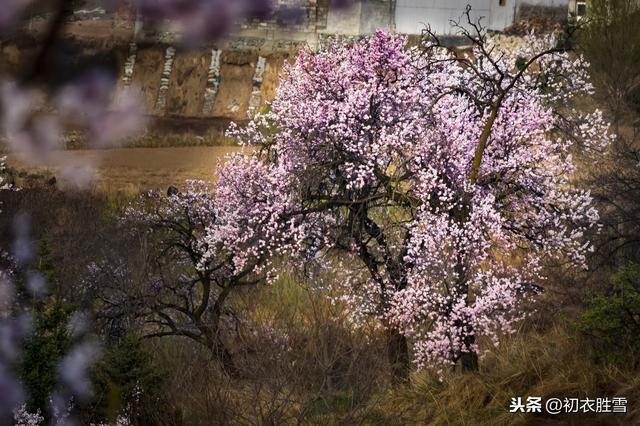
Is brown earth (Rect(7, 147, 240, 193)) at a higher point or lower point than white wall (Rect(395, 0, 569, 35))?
lower

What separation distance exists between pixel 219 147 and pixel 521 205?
22.7 m

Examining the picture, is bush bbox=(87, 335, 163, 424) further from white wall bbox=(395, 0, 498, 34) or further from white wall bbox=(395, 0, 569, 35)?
white wall bbox=(395, 0, 498, 34)

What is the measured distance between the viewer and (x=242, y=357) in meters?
9.15

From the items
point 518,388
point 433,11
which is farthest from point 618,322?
point 433,11

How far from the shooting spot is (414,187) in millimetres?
10148

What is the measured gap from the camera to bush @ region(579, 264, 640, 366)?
8227 mm

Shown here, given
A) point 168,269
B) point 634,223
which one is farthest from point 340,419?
point 168,269

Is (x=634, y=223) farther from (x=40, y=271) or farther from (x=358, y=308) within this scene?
(x=40, y=271)

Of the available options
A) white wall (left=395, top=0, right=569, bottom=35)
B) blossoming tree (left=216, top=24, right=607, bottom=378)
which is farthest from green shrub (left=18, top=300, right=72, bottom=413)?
white wall (left=395, top=0, right=569, bottom=35)

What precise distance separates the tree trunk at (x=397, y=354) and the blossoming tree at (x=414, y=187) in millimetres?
20

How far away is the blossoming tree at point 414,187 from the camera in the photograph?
9562 mm

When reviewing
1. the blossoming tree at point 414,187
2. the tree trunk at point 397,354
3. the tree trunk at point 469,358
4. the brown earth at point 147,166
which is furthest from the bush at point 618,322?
the brown earth at point 147,166

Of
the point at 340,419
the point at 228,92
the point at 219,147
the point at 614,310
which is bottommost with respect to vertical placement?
the point at 340,419

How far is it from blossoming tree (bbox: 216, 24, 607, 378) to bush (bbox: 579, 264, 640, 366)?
111cm
